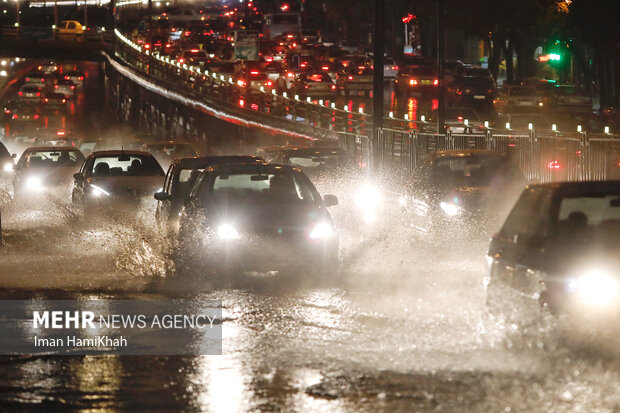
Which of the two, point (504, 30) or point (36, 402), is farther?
point (504, 30)

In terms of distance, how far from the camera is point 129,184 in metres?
22.4

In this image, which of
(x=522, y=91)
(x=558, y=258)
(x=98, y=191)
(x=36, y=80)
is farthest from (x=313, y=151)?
(x=36, y=80)

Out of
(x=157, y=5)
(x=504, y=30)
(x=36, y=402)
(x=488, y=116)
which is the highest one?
(x=157, y=5)

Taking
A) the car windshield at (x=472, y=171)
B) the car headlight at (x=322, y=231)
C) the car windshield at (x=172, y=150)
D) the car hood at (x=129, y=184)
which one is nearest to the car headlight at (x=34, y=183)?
the car windshield at (x=172, y=150)

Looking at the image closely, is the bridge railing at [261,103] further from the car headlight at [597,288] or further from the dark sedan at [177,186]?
the car headlight at [597,288]

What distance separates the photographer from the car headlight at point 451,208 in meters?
18.7

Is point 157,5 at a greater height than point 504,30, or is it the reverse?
point 157,5

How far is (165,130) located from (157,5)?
75082mm

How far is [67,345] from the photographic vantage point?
33.2 ft

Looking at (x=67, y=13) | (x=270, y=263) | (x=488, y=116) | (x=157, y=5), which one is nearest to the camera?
(x=270, y=263)

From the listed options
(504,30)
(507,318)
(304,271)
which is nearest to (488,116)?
(504,30)

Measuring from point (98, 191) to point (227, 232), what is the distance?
859 cm

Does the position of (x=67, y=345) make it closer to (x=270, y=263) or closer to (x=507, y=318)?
(x=507, y=318)

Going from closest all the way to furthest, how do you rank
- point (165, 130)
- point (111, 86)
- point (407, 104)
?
point (407, 104) → point (165, 130) → point (111, 86)
